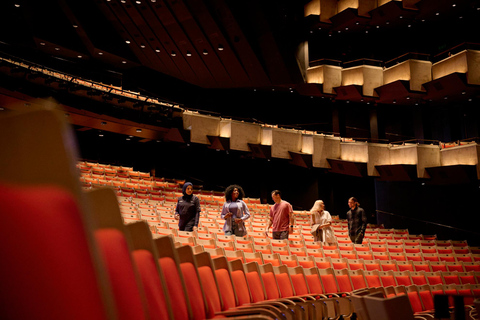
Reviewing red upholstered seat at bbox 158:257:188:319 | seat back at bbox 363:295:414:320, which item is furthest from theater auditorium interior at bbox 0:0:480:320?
red upholstered seat at bbox 158:257:188:319

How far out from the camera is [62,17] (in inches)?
344

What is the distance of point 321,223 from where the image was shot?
3.46 meters

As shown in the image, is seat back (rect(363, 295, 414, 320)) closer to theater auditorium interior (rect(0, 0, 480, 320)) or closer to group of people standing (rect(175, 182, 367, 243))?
group of people standing (rect(175, 182, 367, 243))

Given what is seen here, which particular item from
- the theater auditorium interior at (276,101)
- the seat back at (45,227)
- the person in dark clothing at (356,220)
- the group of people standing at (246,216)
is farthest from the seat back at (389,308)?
the person in dark clothing at (356,220)

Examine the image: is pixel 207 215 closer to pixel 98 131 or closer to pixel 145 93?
pixel 98 131

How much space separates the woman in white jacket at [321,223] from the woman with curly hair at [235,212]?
2.37 feet

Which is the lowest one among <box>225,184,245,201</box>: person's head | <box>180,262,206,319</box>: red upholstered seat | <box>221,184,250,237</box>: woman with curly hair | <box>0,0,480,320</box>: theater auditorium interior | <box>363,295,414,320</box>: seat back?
<box>363,295,414,320</box>: seat back

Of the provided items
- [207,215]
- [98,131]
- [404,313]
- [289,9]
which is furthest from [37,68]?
[404,313]

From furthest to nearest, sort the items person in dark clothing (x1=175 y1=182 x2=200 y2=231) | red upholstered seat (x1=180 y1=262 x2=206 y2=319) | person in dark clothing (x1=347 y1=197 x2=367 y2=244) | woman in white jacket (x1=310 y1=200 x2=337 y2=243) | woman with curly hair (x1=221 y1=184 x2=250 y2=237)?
person in dark clothing (x1=347 y1=197 x2=367 y2=244)
woman in white jacket (x1=310 y1=200 x2=337 y2=243)
woman with curly hair (x1=221 y1=184 x2=250 y2=237)
person in dark clothing (x1=175 y1=182 x2=200 y2=231)
red upholstered seat (x1=180 y1=262 x2=206 y2=319)

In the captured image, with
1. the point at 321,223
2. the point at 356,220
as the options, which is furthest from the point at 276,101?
the point at 321,223

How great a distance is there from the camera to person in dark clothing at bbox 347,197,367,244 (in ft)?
11.5

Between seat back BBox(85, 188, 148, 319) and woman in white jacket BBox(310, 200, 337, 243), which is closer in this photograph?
seat back BBox(85, 188, 148, 319)

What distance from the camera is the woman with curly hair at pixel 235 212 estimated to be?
2961mm

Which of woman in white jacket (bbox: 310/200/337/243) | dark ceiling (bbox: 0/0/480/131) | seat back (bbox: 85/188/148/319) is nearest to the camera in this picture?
seat back (bbox: 85/188/148/319)
